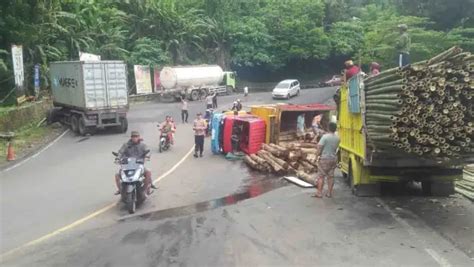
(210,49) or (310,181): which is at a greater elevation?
(210,49)

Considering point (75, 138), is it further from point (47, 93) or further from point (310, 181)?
point (310, 181)

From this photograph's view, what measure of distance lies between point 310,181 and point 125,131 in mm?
15539

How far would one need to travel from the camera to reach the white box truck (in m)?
27.3

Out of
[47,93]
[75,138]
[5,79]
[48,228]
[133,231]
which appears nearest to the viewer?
[133,231]

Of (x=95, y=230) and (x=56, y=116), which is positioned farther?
(x=56, y=116)

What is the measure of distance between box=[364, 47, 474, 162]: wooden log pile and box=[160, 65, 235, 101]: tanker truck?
3976cm

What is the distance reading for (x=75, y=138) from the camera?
2677cm

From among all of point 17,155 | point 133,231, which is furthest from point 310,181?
point 17,155

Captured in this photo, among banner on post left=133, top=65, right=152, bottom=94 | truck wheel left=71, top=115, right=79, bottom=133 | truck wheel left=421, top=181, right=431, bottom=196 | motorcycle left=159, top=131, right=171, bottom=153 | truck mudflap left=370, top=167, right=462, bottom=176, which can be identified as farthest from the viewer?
banner on post left=133, top=65, right=152, bottom=94

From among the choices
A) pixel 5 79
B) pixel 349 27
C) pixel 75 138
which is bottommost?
pixel 75 138

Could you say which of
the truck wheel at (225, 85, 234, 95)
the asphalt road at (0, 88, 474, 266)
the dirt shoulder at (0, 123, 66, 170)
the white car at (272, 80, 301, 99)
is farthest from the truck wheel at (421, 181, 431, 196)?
the truck wheel at (225, 85, 234, 95)

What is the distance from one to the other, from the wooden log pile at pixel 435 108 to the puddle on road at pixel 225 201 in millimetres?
4263

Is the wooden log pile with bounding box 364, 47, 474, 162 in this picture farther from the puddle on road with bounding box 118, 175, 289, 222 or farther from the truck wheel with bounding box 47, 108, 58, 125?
the truck wheel with bounding box 47, 108, 58, 125

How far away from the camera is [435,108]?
30.5 feet
